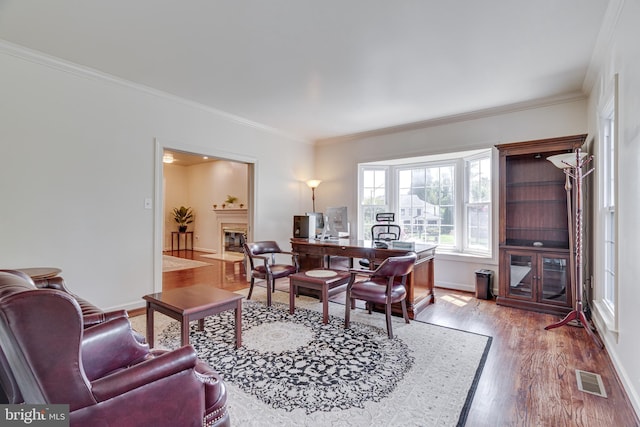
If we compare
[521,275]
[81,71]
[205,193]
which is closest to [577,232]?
[521,275]

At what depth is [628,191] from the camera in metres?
2.09

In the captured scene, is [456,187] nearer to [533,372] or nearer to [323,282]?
[323,282]

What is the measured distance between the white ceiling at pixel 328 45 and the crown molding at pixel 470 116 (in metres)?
0.08

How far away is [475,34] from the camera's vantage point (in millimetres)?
2611

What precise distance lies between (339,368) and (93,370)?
5.18 feet

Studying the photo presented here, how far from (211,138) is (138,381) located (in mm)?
3871

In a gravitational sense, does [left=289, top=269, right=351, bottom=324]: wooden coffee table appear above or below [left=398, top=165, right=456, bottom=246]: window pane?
below

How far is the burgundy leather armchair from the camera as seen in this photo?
3.02 feet

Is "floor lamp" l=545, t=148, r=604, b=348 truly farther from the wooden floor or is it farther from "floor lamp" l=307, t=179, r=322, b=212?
"floor lamp" l=307, t=179, r=322, b=212

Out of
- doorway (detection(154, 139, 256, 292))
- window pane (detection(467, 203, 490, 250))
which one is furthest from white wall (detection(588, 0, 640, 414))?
doorway (detection(154, 139, 256, 292))

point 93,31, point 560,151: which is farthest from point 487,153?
point 93,31

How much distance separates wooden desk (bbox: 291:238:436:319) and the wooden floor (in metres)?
0.19

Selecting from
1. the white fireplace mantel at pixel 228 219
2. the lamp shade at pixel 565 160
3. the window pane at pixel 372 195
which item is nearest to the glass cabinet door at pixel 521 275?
the lamp shade at pixel 565 160

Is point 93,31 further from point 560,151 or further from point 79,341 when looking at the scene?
point 560,151
